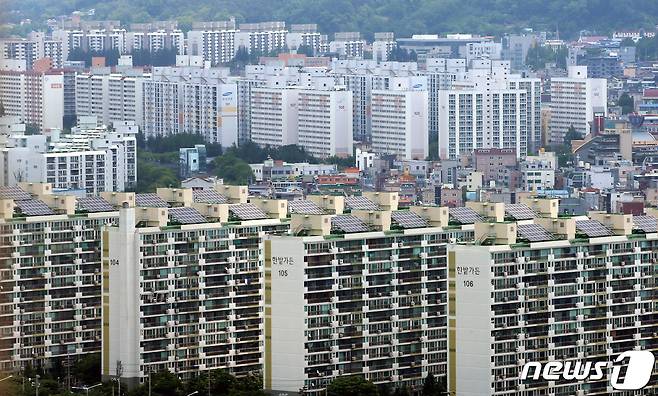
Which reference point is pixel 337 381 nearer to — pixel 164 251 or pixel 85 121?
pixel 164 251

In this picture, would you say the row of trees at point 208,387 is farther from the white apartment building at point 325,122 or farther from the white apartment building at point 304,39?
the white apartment building at point 304,39

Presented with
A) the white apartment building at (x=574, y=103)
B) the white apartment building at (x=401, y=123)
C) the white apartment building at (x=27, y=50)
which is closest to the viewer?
the white apartment building at (x=401, y=123)

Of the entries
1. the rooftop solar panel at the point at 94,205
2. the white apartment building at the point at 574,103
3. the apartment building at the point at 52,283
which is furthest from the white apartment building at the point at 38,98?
the apartment building at the point at 52,283

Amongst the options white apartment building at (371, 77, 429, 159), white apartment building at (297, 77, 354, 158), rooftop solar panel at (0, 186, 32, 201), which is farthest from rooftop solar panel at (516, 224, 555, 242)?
white apartment building at (297, 77, 354, 158)

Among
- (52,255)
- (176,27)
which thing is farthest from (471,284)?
(176,27)

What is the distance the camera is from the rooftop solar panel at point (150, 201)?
15.2 m

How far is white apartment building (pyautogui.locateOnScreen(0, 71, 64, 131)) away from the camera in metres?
34.3

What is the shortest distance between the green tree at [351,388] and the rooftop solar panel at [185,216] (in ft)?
5.93

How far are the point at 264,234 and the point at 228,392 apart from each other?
4.67 feet

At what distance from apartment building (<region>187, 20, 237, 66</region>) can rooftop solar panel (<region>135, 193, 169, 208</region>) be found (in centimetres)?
3075

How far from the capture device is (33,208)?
15195mm

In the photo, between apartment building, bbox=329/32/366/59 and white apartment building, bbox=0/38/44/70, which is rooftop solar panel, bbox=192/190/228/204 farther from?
apartment building, bbox=329/32/366/59

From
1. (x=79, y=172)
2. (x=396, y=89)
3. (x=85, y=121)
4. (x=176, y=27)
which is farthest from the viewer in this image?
(x=176, y=27)

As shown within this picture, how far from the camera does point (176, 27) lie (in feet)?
164
